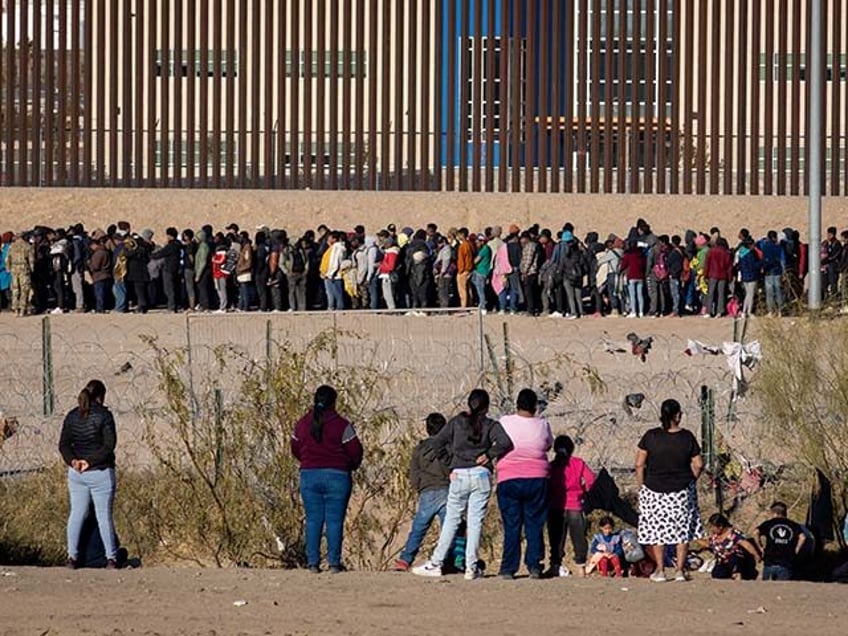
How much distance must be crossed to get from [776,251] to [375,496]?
1236 centimetres

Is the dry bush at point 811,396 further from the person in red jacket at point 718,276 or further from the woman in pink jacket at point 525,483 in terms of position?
the person in red jacket at point 718,276

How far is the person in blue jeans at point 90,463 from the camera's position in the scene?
1598cm

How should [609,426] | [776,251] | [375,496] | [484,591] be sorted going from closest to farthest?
[484,591]
[375,496]
[609,426]
[776,251]

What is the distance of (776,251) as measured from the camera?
29797 mm

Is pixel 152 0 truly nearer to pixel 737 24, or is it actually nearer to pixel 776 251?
pixel 737 24

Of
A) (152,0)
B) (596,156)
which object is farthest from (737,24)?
(152,0)

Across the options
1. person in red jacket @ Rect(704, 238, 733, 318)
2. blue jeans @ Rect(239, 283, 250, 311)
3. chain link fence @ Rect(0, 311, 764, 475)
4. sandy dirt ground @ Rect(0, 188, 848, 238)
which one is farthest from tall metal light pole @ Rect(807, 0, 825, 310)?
blue jeans @ Rect(239, 283, 250, 311)

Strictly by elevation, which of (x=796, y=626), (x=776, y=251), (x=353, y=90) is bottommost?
(x=796, y=626)

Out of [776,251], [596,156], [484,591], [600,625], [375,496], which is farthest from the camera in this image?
[596,156]

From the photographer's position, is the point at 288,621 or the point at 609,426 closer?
the point at 288,621

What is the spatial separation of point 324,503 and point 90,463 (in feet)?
5.74

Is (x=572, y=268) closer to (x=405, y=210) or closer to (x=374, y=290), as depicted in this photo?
(x=374, y=290)

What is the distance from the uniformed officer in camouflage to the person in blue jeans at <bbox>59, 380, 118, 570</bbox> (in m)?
14.7

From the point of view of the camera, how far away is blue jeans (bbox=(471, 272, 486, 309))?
30.2 metres
